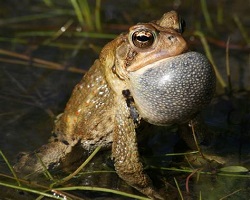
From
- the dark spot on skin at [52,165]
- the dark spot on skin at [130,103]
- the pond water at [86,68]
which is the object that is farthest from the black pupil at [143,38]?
the dark spot on skin at [52,165]

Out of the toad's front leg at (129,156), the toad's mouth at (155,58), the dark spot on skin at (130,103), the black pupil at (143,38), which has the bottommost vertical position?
the toad's front leg at (129,156)

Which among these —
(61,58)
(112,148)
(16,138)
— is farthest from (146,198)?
(61,58)

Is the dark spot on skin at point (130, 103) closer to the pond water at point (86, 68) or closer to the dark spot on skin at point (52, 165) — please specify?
the pond water at point (86, 68)

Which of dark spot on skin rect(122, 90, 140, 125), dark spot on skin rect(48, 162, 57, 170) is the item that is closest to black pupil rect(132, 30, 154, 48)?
dark spot on skin rect(122, 90, 140, 125)

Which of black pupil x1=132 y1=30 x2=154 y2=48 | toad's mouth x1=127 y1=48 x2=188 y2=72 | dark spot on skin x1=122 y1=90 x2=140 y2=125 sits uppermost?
black pupil x1=132 y1=30 x2=154 y2=48

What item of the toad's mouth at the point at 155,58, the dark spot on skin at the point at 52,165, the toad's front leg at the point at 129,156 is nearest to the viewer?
the toad's mouth at the point at 155,58

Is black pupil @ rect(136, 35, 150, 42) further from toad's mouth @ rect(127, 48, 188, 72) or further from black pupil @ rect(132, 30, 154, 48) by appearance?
toad's mouth @ rect(127, 48, 188, 72)

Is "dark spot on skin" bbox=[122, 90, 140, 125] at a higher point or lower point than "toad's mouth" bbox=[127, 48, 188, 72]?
lower
